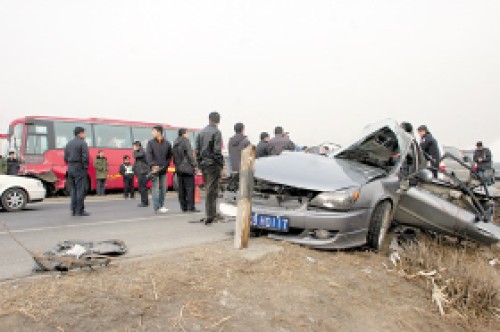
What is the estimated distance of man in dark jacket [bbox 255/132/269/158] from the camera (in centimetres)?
980

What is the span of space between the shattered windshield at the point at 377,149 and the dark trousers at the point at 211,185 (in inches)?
78.8

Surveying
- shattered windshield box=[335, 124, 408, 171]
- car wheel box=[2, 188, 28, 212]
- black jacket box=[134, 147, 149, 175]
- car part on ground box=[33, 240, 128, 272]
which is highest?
shattered windshield box=[335, 124, 408, 171]

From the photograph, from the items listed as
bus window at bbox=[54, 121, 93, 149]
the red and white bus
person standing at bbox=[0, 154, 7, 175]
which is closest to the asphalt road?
the red and white bus

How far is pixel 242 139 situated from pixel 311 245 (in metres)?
5.34

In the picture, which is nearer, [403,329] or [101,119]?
[403,329]

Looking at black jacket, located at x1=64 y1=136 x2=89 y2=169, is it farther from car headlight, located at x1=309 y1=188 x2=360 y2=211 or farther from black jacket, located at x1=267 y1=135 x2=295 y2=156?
car headlight, located at x1=309 y1=188 x2=360 y2=211

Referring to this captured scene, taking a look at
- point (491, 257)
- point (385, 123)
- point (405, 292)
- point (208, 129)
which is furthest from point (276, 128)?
point (405, 292)

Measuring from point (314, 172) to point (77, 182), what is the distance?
512 centimetres

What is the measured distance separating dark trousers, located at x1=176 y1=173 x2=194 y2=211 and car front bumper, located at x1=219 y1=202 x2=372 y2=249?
3452mm

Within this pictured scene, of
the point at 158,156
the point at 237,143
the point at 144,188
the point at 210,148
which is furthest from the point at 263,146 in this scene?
the point at 210,148

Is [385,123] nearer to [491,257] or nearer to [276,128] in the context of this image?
[491,257]

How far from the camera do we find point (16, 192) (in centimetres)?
874

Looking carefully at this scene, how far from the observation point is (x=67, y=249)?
3.83 meters

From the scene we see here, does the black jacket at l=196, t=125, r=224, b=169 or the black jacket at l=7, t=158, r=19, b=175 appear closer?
the black jacket at l=196, t=125, r=224, b=169
